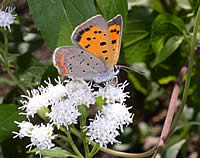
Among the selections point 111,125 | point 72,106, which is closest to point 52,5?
point 72,106

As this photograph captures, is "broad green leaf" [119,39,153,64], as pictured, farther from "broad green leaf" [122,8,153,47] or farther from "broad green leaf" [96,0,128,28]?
"broad green leaf" [96,0,128,28]

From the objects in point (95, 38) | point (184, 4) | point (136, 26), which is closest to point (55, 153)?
point (95, 38)

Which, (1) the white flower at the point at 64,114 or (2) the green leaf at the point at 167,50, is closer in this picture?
(1) the white flower at the point at 64,114

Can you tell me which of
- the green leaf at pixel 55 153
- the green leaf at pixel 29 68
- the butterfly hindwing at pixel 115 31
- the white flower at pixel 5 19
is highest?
the white flower at pixel 5 19

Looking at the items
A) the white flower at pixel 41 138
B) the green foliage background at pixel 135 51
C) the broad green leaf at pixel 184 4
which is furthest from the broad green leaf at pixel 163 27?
the white flower at pixel 41 138

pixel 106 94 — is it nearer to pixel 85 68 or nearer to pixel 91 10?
pixel 85 68

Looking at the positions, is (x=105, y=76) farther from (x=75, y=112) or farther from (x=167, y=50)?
(x=167, y=50)

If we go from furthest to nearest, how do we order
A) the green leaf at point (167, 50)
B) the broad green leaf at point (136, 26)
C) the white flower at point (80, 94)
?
1. the broad green leaf at point (136, 26)
2. the green leaf at point (167, 50)
3. the white flower at point (80, 94)

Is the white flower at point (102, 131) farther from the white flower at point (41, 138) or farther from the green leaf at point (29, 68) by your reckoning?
the green leaf at point (29, 68)
